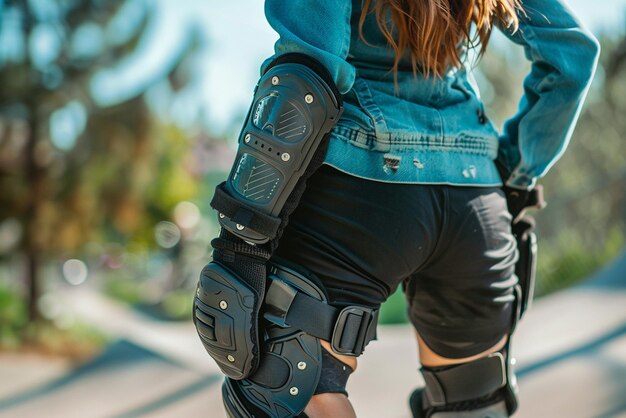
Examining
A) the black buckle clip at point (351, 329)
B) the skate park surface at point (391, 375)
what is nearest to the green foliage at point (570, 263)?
the skate park surface at point (391, 375)

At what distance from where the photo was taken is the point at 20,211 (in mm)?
8477

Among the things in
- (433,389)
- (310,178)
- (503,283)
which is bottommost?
(433,389)

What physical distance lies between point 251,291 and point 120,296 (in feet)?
66.4

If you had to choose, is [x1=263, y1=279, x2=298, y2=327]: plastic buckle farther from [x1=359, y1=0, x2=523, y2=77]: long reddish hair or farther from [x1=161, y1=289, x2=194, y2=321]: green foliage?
[x1=161, y1=289, x2=194, y2=321]: green foliage

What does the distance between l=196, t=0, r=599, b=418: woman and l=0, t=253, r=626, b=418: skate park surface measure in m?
1.72

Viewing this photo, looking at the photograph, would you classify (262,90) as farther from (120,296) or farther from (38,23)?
(120,296)

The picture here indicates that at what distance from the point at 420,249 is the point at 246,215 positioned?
1.23 feet

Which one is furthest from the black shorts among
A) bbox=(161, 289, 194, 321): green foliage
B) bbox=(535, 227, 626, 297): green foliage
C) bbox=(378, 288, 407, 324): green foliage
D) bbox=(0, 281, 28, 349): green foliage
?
bbox=(161, 289, 194, 321): green foliage

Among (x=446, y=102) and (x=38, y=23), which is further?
(x=38, y=23)

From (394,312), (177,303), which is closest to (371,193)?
(394,312)

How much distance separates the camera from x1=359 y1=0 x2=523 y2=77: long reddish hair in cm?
143

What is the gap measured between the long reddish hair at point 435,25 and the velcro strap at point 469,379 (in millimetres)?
698

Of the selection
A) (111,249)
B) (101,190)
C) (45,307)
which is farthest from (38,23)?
(111,249)

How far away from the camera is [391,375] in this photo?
4145mm
